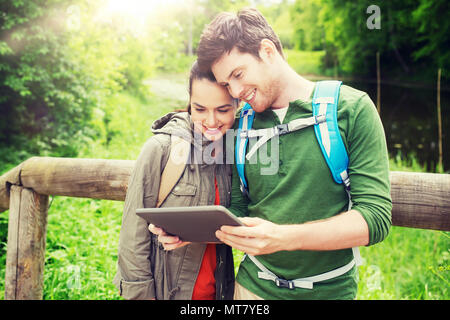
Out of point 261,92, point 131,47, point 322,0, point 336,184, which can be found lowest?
point 336,184

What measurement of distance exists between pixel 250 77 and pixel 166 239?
0.72 meters

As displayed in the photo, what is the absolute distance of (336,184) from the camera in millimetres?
1363

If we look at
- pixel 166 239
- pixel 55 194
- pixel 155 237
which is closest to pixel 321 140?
pixel 166 239

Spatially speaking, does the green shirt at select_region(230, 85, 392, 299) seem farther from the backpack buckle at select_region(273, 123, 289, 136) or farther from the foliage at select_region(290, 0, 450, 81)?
the foliage at select_region(290, 0, 450, 81)

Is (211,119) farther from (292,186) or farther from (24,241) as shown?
(24,241)

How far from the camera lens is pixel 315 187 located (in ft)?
4.48

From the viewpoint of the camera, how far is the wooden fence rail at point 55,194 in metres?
1.57

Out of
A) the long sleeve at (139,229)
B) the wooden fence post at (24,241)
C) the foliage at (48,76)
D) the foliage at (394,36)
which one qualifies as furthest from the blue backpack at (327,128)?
the foliage at (394,36)

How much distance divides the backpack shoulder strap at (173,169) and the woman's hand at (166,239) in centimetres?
14

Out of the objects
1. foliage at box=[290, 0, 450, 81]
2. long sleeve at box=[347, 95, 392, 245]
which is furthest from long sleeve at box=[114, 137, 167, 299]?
foliage at box=[290, 0, 450, 81]
